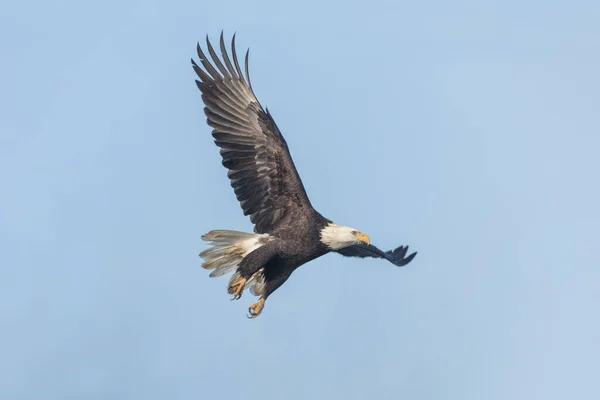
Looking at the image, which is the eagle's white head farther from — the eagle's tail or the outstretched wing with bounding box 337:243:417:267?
the outstretched wing with bounding box 337:243:417:267

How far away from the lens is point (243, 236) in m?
15.5

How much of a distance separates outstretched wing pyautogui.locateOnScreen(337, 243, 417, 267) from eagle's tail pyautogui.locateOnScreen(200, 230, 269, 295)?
1.57m

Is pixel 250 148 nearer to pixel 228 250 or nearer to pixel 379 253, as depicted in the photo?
pixel 228 250

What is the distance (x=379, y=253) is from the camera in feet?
57.0

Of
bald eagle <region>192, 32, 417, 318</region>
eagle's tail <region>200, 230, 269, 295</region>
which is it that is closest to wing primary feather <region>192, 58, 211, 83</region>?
bald eagle <region>192, 32, 417, 318</region>

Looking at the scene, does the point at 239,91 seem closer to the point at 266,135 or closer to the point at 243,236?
the point at 266,135

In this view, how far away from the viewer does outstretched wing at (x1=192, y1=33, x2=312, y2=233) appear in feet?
50.6

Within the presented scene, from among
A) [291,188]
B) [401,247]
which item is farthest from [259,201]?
[401,247]

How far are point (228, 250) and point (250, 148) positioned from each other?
3.88ft

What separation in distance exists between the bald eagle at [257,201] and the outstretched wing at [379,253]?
130cm

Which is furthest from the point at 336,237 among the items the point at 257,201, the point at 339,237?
the point at 257,201

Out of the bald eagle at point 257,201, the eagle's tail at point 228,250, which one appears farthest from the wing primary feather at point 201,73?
the eagle's tail at point 228,250

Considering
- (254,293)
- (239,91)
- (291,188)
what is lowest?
(254,293)

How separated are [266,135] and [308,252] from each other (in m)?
1.41
